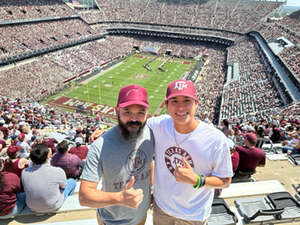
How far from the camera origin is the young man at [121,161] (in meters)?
2.42

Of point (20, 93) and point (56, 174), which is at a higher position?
point (20, 93)

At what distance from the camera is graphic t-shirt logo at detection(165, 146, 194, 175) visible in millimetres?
2844

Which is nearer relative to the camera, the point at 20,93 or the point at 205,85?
the point at 20,93

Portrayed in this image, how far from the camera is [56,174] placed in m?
4.25

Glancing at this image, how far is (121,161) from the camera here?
2639mm

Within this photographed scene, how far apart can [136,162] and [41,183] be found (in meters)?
2.33

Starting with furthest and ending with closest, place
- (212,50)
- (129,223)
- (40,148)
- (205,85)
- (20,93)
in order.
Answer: (212,50), (205,85), (20,93), (40,148), (129,223)

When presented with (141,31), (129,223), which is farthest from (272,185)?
(141,31)

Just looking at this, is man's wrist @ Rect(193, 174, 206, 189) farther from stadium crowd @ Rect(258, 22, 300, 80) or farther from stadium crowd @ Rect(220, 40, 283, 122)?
stadium crowd @ Rect(258, 22, 300, 80)

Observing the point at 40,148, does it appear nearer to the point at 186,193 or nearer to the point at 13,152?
the point at 13,152

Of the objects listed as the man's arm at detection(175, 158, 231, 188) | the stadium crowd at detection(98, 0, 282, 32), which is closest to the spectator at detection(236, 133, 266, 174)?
the man's arm at detection(175, 158, 231, 188)

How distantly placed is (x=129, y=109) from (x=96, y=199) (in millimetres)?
1013

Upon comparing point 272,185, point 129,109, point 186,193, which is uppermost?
point 129,109

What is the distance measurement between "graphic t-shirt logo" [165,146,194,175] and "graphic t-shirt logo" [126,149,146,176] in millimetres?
313
